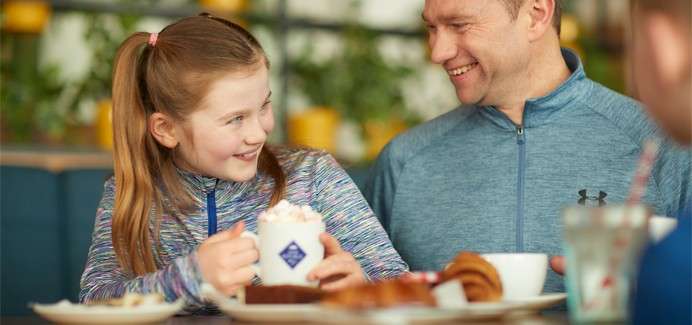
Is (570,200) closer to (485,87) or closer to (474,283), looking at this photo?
(485,87)

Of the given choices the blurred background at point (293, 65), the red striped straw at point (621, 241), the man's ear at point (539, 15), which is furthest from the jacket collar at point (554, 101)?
the blurred background at point (293, 65)

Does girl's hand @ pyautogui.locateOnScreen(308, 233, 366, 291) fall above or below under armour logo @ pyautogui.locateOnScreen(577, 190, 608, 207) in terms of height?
below

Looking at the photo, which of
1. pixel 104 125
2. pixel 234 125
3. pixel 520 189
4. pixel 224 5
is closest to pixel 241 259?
pixel 234 125

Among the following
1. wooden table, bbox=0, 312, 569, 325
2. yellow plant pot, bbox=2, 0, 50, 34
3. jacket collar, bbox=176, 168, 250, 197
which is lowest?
wooden table, bbox=0, 312, 569, 325

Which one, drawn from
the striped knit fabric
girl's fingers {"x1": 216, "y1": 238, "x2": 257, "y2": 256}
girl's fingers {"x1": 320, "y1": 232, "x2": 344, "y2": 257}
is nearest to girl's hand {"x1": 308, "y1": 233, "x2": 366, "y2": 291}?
girl's fingers {"x1": 320, "y1": 232, "x2": 344, "y2": 257}

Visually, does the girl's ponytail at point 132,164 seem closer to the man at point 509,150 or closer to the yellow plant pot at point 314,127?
the man at point 509,150

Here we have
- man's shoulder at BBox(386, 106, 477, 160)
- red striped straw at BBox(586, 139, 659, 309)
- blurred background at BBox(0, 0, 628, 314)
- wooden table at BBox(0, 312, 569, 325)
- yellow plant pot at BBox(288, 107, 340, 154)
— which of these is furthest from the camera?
yellow plant pot at BBox(288, 107, 340, 154)

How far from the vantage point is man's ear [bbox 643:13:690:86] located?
1.07 m

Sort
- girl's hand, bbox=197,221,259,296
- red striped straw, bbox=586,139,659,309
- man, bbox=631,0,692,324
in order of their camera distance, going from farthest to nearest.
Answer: girl's hand, bbox=197,221,259,296
red striped straw, bbox=586,139,659,309
man, bbox=631,0,692,324

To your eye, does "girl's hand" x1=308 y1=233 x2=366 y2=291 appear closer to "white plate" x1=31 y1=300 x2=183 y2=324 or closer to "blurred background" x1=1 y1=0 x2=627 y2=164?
"white plate" x1=31 y1=300 x2=183 y2=324

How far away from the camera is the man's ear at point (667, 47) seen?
3.51ft

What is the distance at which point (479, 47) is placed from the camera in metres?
2.38

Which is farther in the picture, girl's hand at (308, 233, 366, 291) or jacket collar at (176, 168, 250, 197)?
jacket collar at (176, 168, 250, 197)

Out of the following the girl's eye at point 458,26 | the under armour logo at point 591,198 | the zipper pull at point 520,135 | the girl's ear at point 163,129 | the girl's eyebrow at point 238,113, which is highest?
the girl's eye at point 458,26
